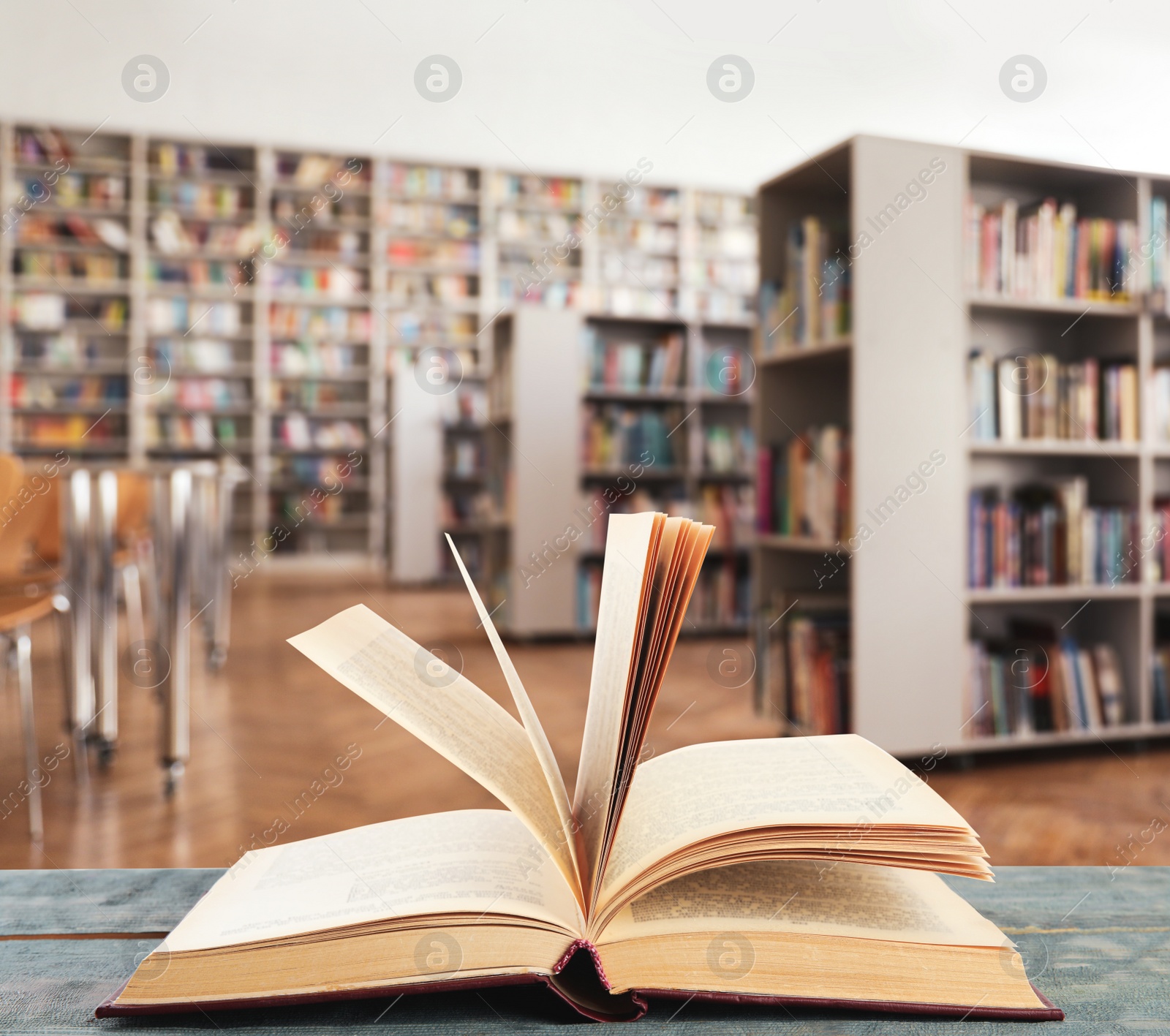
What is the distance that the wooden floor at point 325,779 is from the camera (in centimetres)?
172

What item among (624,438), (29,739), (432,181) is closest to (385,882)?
(29,739)

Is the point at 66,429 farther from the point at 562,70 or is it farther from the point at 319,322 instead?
the point at 562,70

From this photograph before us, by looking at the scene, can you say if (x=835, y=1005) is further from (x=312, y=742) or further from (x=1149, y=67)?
(x=1149, y=67)

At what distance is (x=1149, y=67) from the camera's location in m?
2.51

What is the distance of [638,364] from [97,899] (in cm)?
430

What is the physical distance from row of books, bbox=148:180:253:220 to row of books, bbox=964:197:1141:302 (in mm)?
6183

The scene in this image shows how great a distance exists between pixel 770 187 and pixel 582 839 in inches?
96.3

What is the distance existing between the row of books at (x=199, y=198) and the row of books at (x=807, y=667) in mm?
6170

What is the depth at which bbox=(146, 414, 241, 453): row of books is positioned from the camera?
727 centimetres

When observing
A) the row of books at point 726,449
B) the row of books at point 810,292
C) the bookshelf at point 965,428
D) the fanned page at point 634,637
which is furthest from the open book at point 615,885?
the row of books at point 726,449

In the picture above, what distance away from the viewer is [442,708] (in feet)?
1.50

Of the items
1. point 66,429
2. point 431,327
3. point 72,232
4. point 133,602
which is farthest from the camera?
point 431,327

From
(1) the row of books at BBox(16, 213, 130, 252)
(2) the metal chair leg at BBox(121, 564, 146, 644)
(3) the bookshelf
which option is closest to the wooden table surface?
(3) the bookshelf

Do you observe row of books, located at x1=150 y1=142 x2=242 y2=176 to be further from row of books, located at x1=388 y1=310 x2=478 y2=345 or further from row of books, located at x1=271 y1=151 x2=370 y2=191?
row of books, located at x1=388 y1=310 x2=478 y2=345
